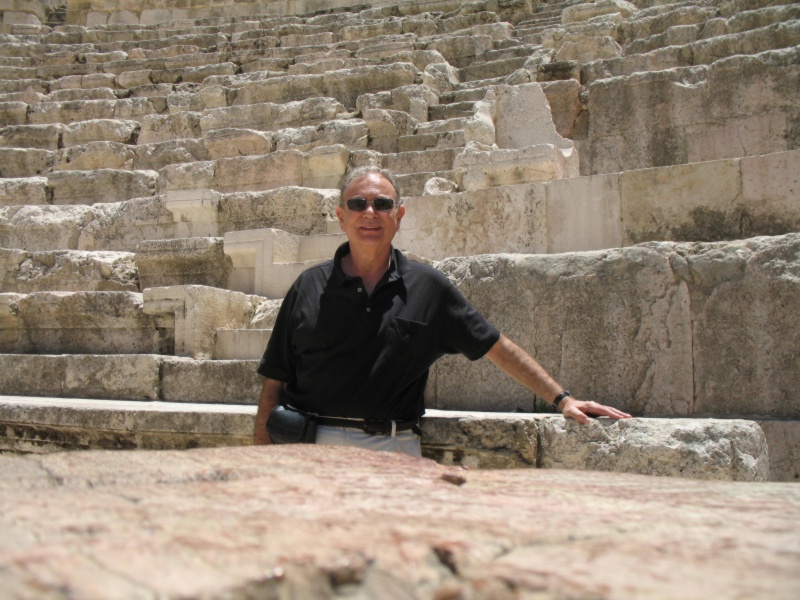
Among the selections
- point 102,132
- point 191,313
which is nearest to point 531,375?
point 191,313

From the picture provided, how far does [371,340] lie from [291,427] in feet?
1.32

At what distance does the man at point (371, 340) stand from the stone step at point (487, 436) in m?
0.15

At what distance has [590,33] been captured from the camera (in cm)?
859

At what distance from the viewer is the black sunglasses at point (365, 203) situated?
266 centimetres

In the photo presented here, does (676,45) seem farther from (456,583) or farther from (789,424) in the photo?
(456,583)

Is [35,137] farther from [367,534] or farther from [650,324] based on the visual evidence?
[367,534]

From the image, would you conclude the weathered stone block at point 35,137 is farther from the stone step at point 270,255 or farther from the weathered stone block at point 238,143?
the stone step at point 270,255

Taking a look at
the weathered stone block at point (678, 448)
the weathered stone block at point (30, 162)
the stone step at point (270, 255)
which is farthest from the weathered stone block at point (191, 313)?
the weathered stone block at point (30, 162)

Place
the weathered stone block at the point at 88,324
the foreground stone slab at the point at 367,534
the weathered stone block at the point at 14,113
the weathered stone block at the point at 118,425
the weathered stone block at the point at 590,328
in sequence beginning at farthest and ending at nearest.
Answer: the weathered stone block at the point at 14,113, the weathered stone block at the point at 88,324, the weathered stone block at the point at 118,425, the weathered stone block at the point at 590,328, the foreground stone slab at the point at 367,534

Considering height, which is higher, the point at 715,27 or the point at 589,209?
the point at 715,27

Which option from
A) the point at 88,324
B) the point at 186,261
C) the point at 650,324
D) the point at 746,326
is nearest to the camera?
the point at 746,326

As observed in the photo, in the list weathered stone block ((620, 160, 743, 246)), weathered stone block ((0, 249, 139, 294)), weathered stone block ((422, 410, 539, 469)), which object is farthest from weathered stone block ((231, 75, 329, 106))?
weathered stone block ((422, 410, 539, 469))

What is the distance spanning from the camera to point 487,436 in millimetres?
2939

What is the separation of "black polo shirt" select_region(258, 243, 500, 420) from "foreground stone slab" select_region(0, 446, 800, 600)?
75 centimetres
